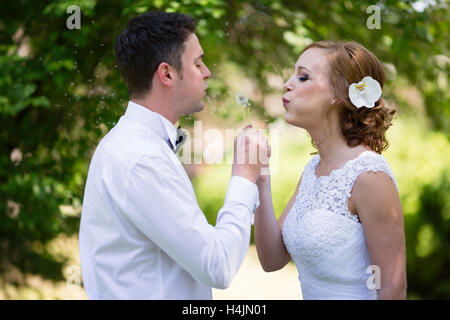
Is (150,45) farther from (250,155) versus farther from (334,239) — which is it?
(334,239)

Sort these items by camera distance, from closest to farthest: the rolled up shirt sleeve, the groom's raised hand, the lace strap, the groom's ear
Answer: the rolled up shirt sleeve, the groom's raised hand, the groom's ear, the lace strap

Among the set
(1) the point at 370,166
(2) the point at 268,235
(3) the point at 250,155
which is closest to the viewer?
(3) the point at 250,155

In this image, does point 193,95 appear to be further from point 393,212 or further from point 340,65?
point 393,212

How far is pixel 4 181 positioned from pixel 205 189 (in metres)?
4.73

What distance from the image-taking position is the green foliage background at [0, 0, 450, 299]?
358 cm

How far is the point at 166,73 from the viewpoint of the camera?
1999mm

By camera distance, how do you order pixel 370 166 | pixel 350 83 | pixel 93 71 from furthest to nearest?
pixel 93 71 → pixel 350 83 → pixel 370 166

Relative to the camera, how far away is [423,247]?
5.83 m

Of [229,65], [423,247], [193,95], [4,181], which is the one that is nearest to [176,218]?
[193,95]

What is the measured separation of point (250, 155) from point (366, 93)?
72 centimetres

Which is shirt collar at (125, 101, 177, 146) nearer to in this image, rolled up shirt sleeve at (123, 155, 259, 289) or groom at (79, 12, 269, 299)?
groom at (79, 12, 269, 299)

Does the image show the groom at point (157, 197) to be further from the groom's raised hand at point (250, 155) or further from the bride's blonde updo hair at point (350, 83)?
the bride's blonde updo hair at point (350, 83)

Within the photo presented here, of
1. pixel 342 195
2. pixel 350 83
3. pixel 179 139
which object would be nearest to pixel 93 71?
pixel 179 139

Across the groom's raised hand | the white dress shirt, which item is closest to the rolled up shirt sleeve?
the white dress shirt
